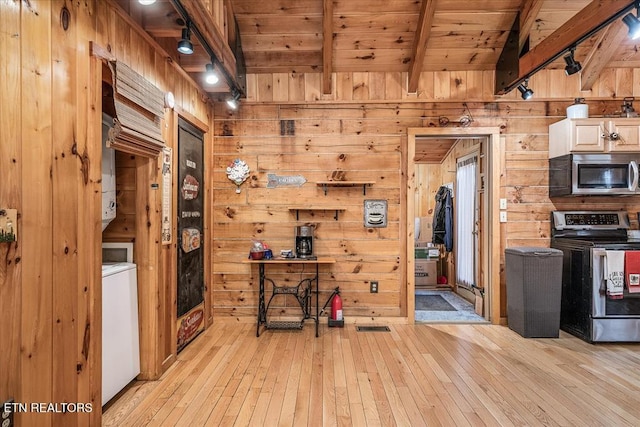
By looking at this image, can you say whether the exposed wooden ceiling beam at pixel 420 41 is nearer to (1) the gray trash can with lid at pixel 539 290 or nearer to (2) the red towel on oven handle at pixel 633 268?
(1) the gray trash can with lid at pixel 539 290

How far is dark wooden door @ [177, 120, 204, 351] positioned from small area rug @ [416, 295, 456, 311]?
284cm

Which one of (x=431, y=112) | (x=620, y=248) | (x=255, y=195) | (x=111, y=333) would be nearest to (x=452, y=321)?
(x=620, y=248)

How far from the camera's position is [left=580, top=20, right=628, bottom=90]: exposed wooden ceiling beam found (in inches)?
126

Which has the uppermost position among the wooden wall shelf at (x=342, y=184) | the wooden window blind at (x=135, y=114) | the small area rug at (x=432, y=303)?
the wooden window blind at (x=135, y=114)

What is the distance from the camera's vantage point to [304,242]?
358cm

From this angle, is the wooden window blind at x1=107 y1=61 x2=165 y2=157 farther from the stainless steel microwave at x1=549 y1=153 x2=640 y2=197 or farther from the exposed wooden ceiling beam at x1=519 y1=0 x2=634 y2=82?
the stainless steel microwave at x1=549 y1=153 x2=640 y2=197

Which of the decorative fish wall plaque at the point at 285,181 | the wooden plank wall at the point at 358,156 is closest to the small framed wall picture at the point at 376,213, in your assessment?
the wooden plank wall at the point at 358,156

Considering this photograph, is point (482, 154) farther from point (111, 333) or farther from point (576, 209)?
point (111, 333)

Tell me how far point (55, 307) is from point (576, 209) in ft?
A: 15.6

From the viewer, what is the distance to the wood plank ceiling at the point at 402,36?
3115mm

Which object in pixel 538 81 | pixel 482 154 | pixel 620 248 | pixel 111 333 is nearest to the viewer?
pixel 111 333

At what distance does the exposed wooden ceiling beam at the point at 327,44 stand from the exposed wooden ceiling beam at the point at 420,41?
0.88m

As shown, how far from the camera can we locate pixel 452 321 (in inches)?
149

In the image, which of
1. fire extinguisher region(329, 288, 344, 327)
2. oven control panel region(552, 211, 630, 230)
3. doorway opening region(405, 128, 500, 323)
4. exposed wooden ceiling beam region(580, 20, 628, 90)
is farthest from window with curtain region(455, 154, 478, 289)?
fire extinguisher region(329, 288, 344, 327)
